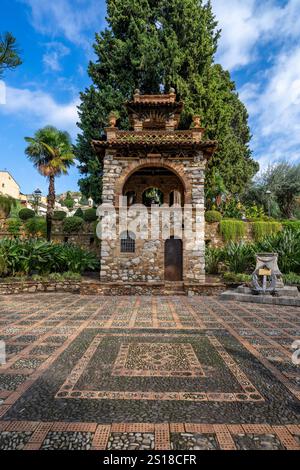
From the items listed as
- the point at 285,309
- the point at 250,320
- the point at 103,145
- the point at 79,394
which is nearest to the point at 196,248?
the point at 285,309

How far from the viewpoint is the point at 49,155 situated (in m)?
18.2

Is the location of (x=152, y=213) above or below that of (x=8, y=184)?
below

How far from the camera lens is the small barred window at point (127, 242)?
12.5 meters

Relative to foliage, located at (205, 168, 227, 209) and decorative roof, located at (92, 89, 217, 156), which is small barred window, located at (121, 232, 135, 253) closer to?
decorative roof, located at (92, 89, 217, 156)

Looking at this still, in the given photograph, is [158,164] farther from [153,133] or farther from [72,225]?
[72,225]

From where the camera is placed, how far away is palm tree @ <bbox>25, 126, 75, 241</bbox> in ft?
58.4

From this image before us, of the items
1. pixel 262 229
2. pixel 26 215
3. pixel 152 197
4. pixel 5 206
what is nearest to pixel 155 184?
pixel 152 197

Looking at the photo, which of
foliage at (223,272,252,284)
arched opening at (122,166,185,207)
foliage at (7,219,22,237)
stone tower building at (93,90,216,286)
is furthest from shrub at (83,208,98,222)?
foliage at (223,272,252,284)

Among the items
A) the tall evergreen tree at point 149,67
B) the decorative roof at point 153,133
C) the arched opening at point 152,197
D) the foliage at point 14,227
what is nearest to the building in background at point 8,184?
the foliage at point 14,227

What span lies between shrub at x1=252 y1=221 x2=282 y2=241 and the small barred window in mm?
10115

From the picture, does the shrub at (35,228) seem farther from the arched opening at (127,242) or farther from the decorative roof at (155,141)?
the decorative roof at (155,141)

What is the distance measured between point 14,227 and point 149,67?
14946 mm

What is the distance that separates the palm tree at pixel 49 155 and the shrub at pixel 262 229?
45.9 feet

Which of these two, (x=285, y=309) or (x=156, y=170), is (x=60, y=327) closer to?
(x=285, y=309)
